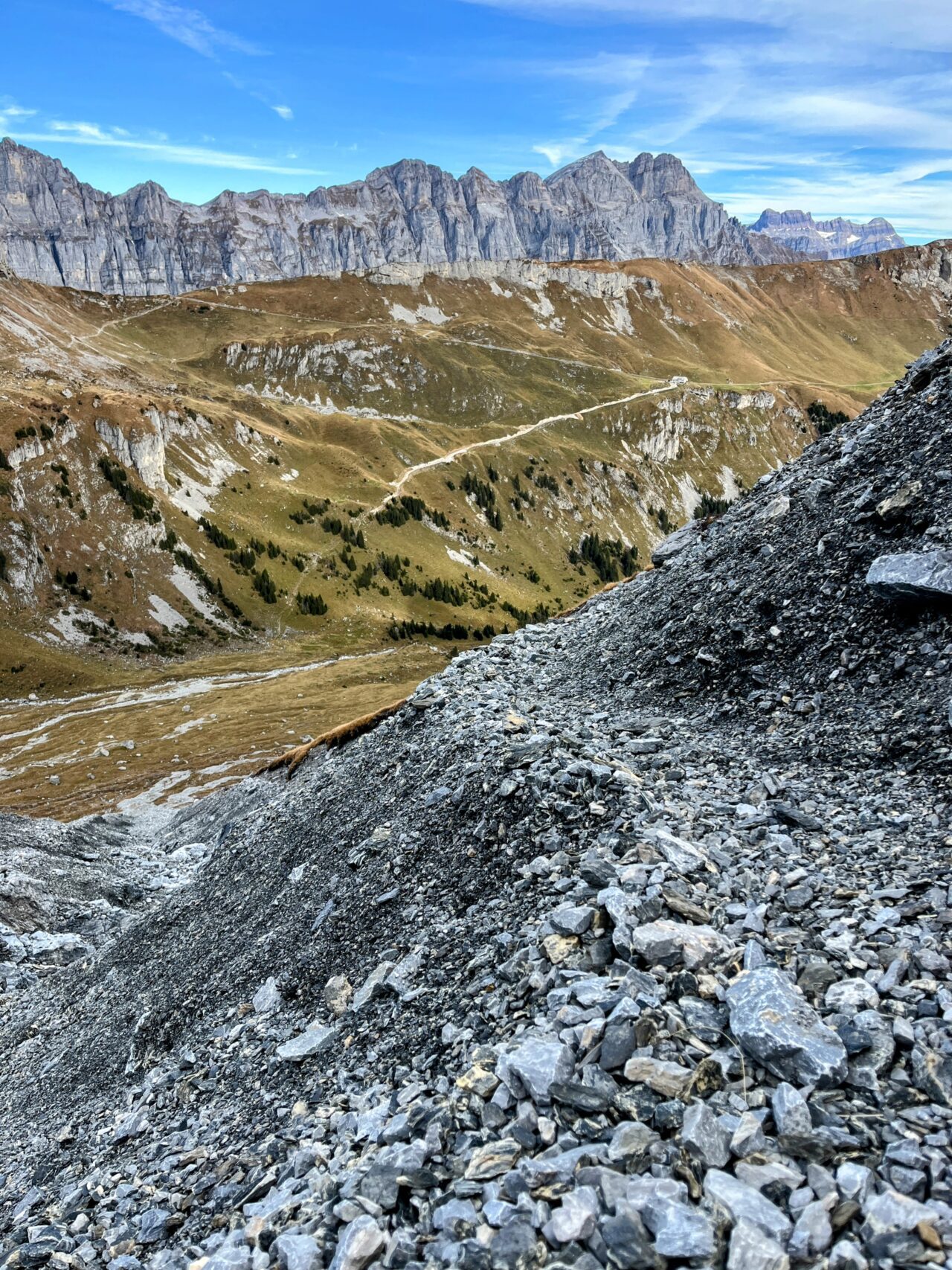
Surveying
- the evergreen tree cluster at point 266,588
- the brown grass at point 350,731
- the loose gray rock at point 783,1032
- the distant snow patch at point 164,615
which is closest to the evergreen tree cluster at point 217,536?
the evergreen tree cluster at point 266,588

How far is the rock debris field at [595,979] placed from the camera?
7543 millimetres

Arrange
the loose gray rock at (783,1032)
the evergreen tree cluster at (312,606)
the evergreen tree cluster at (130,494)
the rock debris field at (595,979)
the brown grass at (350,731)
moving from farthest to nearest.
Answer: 1. the evergreen tree cluster at (312,606)
2. the evergreen tree cluster at (130,494)
3. the brown grass at (350,731)
4. the loose gray rock at (783,1032)
5. the rock debris field at (595,979)

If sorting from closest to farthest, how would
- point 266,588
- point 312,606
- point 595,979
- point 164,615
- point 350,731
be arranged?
1. point 595,979
2. point 350,731
3. point 164,615
4. point 266,588
5. point 312,606

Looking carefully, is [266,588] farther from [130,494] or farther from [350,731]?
[350,731]

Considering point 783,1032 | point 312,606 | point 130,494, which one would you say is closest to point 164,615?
point 312,606

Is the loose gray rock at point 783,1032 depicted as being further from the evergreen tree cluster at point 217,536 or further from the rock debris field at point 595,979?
the evergreen tree cluster at point 217,536

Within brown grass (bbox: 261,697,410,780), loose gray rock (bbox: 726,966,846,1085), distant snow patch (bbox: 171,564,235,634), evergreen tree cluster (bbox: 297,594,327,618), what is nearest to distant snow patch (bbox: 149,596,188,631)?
distant snow patch (bbox: 171,564,235,634)

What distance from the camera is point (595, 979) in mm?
10227

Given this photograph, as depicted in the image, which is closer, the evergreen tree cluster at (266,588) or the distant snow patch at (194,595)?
the distant snow patch at (194,595)

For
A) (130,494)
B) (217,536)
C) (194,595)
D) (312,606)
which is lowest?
(312,606)

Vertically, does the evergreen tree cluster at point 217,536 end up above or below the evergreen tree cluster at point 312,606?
above

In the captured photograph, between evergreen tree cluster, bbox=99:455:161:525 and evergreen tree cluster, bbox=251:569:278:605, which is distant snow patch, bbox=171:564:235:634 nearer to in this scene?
evergreen tree cluster, bbox=251:569:278:605

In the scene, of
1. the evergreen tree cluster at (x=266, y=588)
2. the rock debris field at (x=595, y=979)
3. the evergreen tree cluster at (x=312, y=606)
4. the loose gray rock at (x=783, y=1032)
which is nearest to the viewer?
the rock debris field at (x=595, y=979)

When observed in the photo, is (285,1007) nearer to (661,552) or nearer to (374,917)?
(374,917)
